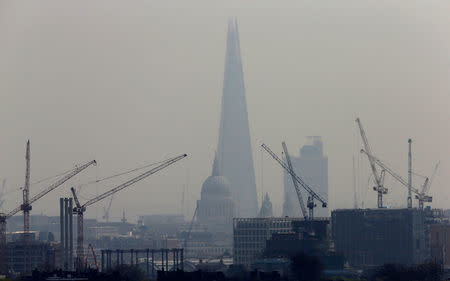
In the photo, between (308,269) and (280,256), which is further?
(280,256)

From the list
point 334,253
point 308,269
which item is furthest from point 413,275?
point 334,253

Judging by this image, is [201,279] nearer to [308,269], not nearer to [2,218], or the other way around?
[308,269]

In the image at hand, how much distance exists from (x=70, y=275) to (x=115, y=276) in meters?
3.21

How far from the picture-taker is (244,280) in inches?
4700

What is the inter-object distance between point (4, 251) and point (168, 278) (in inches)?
2996

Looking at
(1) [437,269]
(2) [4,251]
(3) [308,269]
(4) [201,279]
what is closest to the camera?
(4) [201,279]

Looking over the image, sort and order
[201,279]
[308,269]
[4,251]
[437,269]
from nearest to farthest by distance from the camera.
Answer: [201,279], [308,269], [437,269], [4,251]

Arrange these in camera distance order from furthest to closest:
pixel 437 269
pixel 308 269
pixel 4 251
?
pixel 4 251 → pixel 437 269 → pixel 308 269

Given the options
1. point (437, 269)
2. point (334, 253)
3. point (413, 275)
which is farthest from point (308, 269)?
point (334, 253)

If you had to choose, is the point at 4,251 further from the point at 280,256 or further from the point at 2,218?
the point at 280,256

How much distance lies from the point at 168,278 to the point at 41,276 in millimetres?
11000

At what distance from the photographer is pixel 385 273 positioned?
141750 millimetres

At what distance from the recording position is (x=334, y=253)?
19812 cm

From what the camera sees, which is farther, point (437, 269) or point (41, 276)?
point (437, 269)
